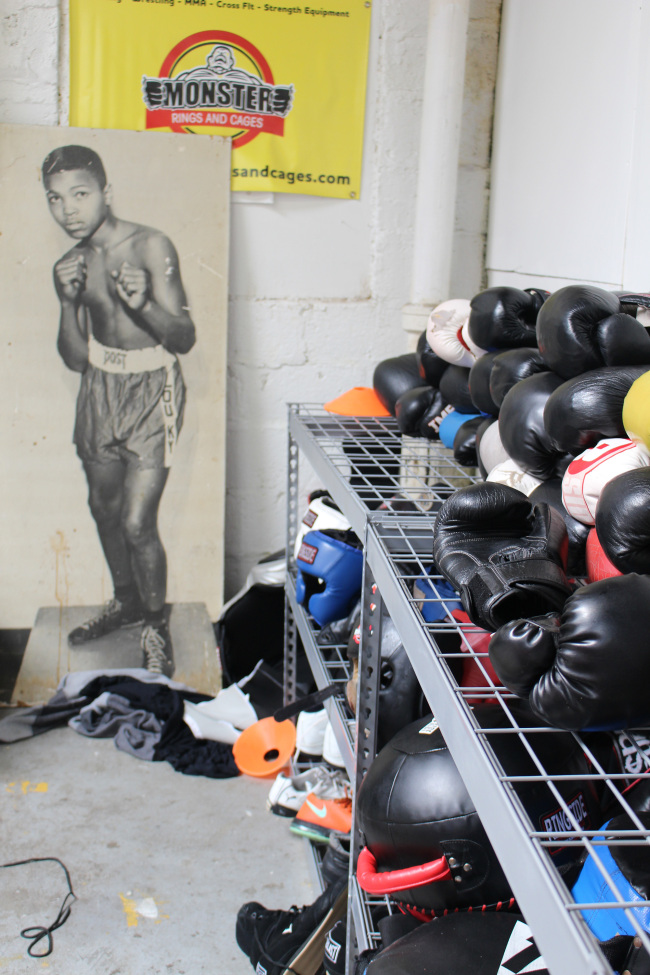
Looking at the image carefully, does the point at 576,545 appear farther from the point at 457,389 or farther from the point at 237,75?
the point at 237,75

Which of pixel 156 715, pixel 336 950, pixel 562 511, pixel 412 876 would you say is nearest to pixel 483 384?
pixel 562 511

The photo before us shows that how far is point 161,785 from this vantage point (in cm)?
260

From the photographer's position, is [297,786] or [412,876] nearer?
[412,876]

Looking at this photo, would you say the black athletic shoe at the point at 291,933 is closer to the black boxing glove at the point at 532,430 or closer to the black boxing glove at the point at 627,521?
the black boxing glove at the point at 532,430

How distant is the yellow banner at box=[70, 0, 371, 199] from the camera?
290 centimetres

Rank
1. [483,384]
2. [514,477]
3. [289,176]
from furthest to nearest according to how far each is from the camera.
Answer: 1. [289,176]
2. [483,384]
3. [514,477]

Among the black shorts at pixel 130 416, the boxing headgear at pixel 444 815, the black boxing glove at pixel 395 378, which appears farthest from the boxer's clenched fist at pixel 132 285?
the boxing headgear at pixel 444 815

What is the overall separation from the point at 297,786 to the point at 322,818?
251 millimetres

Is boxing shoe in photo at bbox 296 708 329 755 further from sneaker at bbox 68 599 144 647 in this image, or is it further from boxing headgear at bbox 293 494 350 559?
sneaker at bbox 68 599 144 647

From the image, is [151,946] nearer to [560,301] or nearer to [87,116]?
[560,301]

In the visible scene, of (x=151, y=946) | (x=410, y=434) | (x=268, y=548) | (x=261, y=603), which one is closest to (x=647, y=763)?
(x=410, y=434)

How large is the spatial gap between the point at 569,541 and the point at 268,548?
2.27m

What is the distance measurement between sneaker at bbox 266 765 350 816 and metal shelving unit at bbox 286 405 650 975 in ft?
1.25

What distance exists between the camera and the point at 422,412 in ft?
7.09
